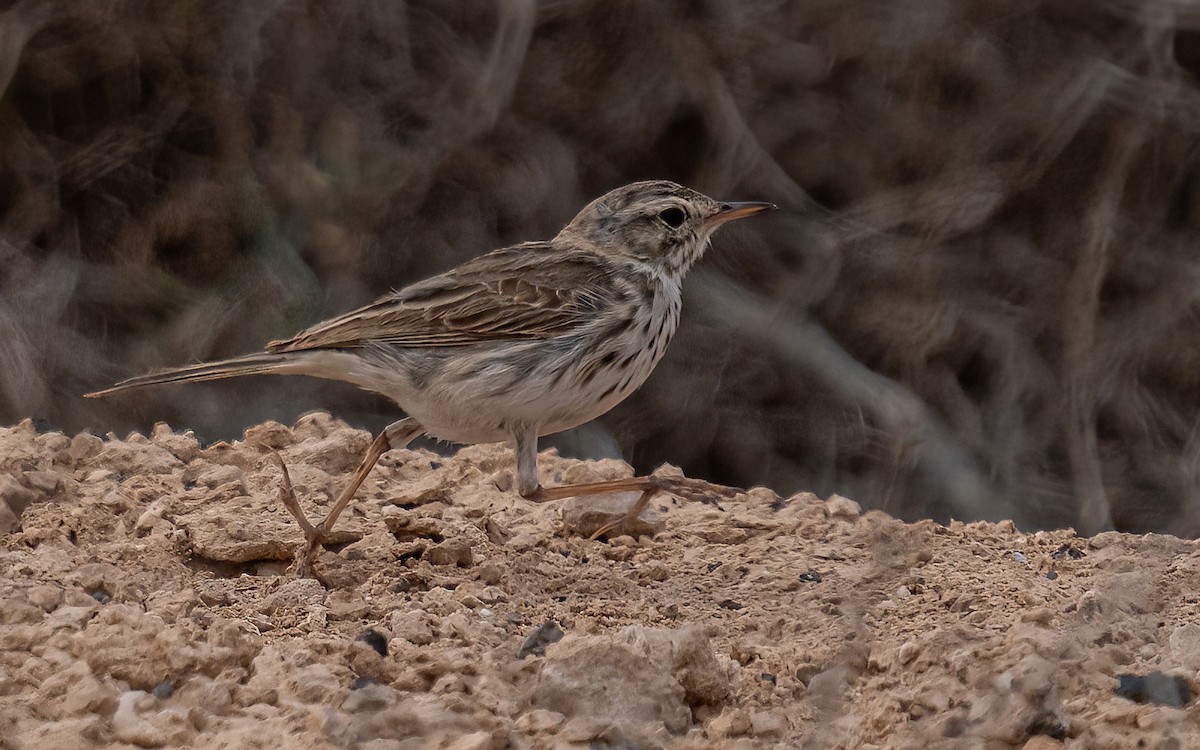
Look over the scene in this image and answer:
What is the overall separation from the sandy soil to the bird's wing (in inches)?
19.1

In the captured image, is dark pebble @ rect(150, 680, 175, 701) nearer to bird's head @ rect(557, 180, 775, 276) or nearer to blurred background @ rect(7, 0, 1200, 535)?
bird's head @ rect(557, 180, 775, 276)

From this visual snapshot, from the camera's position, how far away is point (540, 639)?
12.3 feet

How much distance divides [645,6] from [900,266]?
158cm

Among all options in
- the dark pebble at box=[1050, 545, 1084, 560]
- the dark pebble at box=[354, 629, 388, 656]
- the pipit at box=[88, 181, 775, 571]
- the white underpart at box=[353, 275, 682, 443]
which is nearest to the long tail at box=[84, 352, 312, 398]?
the pipit at box=[88, 181, 775, 571]

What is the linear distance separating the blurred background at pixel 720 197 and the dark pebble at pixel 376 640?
3315 mm

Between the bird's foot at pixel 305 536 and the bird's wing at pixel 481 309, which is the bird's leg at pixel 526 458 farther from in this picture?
the bird's foot at pixel 305 536

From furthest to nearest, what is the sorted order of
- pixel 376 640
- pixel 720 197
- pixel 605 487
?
pixel 720 197 < pixel 605 487 < pixel 376 640

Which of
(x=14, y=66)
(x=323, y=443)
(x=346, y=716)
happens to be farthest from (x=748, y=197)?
(x=346, y=716)

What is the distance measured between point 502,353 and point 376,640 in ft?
4.69

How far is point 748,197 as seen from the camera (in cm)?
703

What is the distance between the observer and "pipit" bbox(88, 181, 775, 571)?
4730 millimetres

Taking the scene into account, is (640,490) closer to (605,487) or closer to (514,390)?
(605,487)

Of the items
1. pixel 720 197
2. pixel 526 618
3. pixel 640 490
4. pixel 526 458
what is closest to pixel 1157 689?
pixel 526 618

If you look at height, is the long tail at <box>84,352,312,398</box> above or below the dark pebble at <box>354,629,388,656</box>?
above
